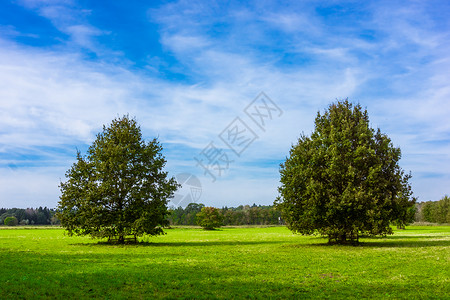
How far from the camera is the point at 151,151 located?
137ft

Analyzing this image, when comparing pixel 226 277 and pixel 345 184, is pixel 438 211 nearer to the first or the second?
pixel 345 184

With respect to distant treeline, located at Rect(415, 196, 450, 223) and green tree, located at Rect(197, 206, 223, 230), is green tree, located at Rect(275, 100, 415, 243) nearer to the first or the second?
green tree, located at Rect(197, 206, 223, 230)

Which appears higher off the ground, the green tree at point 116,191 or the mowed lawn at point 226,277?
the green tree at point 116,191

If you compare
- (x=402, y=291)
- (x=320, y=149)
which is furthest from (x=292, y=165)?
(x=402, y=291)

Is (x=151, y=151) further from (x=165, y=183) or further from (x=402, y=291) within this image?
(x=402, y=291)

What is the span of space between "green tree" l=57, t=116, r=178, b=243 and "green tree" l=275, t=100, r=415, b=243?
14740mm

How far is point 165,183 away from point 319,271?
24.8 m

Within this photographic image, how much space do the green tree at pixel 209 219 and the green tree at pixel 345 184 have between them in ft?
235

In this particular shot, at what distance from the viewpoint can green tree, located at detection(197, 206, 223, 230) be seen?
108 m

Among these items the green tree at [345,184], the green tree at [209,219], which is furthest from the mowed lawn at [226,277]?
the green tree at [209,219]

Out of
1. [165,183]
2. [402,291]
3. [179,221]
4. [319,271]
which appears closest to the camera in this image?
[402,291]

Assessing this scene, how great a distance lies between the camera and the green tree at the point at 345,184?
34938mm

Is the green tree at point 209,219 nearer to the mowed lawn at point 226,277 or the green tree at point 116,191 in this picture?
the green tree at point 116,191

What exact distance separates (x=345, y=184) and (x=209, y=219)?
249 feet
